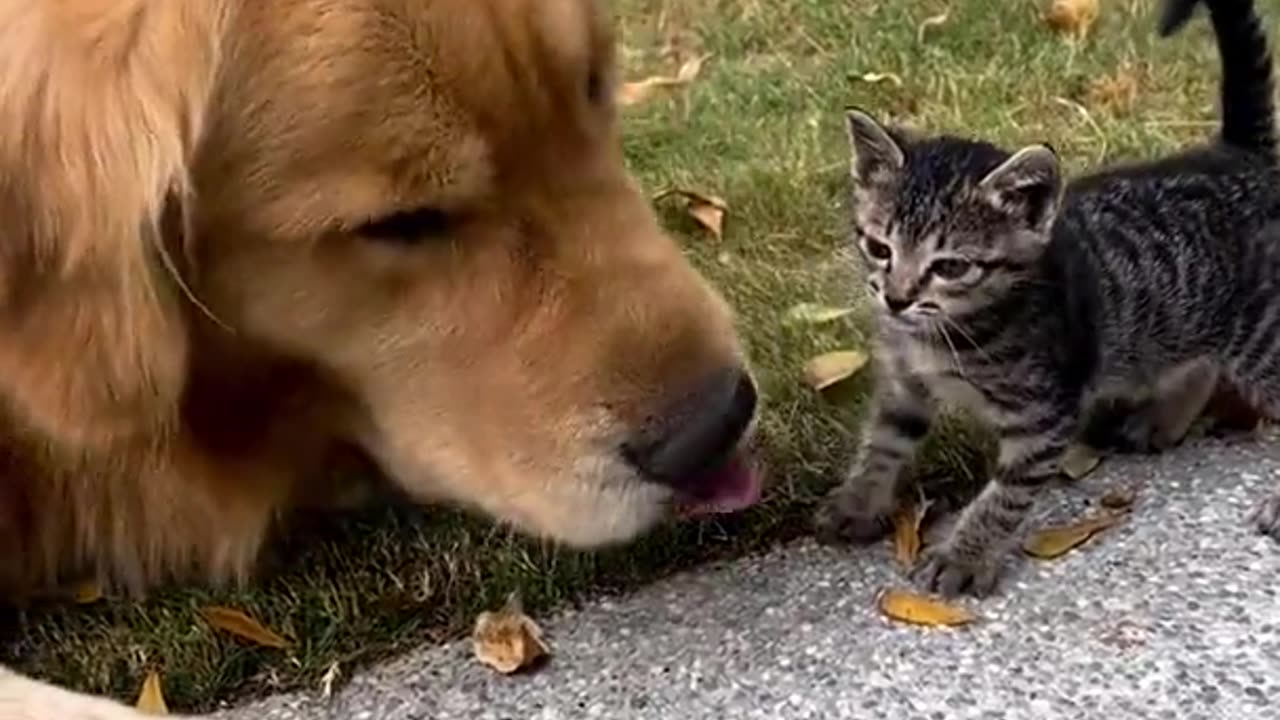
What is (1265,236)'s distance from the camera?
293cm

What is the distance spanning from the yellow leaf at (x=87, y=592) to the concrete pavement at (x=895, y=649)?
0.34 m

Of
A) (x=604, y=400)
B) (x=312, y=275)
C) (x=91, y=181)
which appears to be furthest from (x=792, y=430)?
(x=91, y=181)

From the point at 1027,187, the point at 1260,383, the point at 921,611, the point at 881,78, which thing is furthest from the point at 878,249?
the point at 881,78

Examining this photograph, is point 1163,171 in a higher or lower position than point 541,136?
lower

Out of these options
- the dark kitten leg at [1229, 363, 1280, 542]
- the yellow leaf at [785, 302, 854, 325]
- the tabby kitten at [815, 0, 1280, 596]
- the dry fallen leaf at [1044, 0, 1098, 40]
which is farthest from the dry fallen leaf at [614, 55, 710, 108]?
the dark kitten leg at [1229, 363, 1280, 542]

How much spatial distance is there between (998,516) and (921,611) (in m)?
0.17

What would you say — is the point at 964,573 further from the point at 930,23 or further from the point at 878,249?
the point at 930,23

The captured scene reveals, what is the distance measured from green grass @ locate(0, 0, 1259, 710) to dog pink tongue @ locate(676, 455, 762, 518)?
23 centimetres

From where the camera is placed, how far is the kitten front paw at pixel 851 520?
2775 millimetres

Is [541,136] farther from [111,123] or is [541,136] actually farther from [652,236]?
[111,123]

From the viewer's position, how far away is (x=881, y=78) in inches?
168

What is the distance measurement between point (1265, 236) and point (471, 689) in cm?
131

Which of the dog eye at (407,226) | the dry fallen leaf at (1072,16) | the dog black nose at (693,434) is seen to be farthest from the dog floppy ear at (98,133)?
the dry fallen leaf at (1072,16)

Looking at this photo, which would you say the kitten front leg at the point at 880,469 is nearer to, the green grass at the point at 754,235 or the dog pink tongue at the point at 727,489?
the green grass at the point at 754,235
